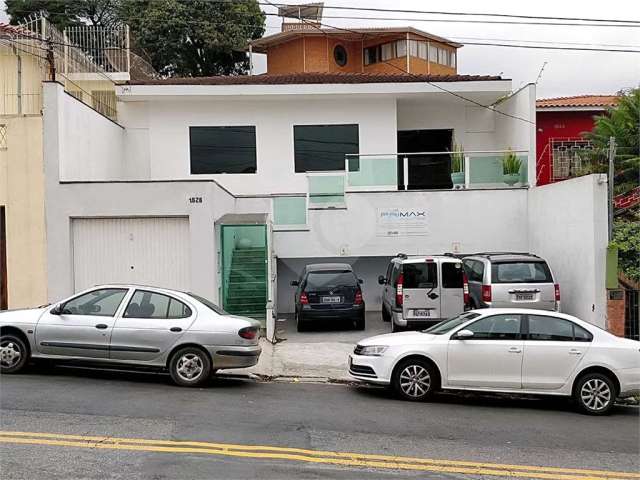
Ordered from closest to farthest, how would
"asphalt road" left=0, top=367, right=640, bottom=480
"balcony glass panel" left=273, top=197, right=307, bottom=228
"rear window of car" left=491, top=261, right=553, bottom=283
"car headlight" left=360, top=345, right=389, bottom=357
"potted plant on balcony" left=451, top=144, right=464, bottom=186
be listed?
"asphalt road" left=0, top=367, right=640, bottom=480
"car headlight" left=360, top=345, right=389, bottom=357
"rear window of car" left=491, top=261, right=553, bottom=283
"balcony glass panel" left=273, top=197, right=307, bottom=228
"potted plant on balcony" left=451, top=144, right=464, bottom=186

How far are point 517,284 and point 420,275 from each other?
213 centimetres

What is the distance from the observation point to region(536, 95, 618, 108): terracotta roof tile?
99.2 feet

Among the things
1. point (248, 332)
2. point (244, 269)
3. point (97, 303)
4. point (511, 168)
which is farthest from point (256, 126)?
point (248, 332)

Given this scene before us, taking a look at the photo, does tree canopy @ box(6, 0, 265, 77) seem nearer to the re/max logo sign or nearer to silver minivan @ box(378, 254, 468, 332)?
the re/max logo sign

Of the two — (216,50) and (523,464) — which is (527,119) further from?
(216,50)

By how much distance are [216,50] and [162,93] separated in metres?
21.9

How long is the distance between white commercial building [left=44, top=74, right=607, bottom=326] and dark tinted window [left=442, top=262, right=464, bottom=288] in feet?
9.13

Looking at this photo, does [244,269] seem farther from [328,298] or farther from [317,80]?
[317,80]

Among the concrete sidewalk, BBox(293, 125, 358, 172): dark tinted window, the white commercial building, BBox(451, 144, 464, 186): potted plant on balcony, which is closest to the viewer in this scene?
the concrete sidewalk

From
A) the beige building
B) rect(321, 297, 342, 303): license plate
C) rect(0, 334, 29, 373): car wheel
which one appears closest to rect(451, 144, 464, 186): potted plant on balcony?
rect(321, 297, 342, 303): license plate

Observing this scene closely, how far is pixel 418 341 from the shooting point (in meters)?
10.5

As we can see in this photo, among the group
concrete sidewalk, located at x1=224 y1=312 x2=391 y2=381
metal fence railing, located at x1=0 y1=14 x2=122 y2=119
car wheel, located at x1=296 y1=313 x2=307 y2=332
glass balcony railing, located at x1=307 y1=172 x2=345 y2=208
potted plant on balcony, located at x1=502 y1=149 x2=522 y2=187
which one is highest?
metal fence railing, located at x1=0 y1=14 x2=122 y2=119

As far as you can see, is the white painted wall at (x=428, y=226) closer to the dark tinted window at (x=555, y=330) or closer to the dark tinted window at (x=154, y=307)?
the dark tinted window at (x=154, y=307)

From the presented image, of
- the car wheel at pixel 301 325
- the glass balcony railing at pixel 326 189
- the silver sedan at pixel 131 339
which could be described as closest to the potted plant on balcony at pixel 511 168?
the glass balcony railing at pixel 326 189
